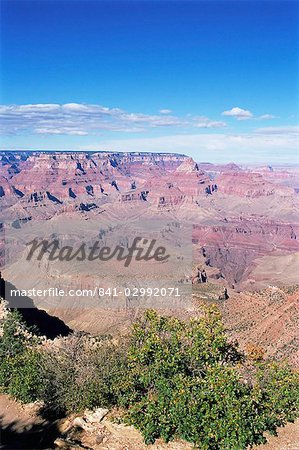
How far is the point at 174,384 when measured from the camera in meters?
21.1

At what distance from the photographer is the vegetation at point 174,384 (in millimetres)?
19031

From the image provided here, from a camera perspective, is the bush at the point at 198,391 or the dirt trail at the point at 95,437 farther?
the dirt trail at the point at 95,437

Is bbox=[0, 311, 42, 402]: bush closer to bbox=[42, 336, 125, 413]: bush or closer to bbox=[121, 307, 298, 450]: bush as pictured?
bbox=[42, 336, 125, 413]: bush

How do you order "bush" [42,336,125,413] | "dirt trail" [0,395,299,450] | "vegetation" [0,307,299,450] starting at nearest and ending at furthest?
"vegetation" [0,307,299,450] < "dirt trail" [0,395,299,450] < "bush" [42,336,125,413]

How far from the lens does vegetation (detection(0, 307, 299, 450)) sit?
749 inches

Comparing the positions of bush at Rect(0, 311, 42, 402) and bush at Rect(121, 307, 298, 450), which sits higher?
bush at Rect(121, 307, 298, 450)

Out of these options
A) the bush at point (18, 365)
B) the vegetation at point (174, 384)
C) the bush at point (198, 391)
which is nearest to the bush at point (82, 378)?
the vegetation at point (174, 384)

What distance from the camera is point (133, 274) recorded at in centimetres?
9394

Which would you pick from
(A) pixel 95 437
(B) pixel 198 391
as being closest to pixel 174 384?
(B) pixel 198 391

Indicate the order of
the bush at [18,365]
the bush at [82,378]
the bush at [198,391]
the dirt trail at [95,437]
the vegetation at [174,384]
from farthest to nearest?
the bush at [18,365]
the bush at [82,378]
the dirt trail at [95,437]
the vegetation at [174,384]
the bush at [198,391]

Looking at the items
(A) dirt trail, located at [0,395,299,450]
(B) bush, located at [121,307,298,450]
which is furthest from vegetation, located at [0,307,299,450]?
(A) dirt trail, located at [0,395,299,450]

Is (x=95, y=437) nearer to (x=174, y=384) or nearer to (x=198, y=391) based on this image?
(x=174, y=384)

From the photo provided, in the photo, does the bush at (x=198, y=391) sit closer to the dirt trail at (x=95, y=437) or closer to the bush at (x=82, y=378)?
the dirt trail at (x=95, y=437)

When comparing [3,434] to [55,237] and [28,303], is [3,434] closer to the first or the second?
[28,303]
